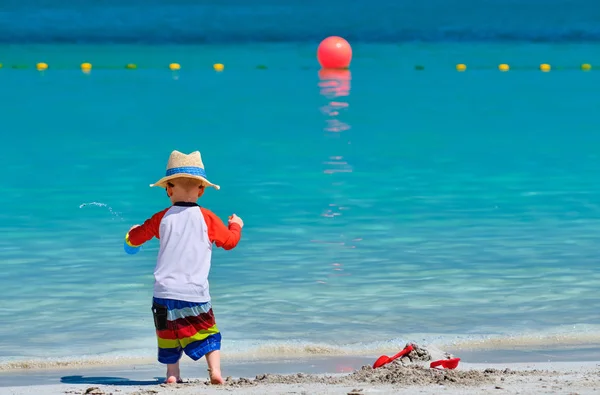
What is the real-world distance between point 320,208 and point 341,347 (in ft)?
13.8

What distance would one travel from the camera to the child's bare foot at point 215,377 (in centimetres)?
454

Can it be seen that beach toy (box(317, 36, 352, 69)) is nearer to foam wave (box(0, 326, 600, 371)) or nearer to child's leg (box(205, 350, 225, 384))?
foam wave (box(0, 326, 600, 371))

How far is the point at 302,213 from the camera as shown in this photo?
9.48m

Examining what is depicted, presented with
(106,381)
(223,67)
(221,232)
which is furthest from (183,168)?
(223,67)

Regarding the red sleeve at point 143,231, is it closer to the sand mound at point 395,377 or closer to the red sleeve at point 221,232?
the red sleeve at point 221,232

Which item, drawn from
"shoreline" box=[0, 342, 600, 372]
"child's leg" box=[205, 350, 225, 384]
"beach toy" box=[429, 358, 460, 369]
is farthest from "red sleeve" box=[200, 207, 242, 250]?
"beach toy" box=[429, 358, 460, 369]

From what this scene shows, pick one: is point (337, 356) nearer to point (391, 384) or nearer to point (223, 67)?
point (391, 384)

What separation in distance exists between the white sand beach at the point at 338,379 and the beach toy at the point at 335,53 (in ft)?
65.4

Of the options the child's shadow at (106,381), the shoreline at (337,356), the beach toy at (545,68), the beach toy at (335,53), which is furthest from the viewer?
the beach toy at (545,68)

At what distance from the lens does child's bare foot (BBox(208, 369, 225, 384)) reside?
454cm

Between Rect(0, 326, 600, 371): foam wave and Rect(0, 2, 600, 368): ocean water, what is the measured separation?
0.06 ft

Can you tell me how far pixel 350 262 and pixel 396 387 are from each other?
3.35 m

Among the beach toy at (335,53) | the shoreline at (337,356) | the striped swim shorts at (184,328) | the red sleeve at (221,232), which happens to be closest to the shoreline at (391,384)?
the striped swim shorts at (184,328)

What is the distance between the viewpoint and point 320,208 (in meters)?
9.72
